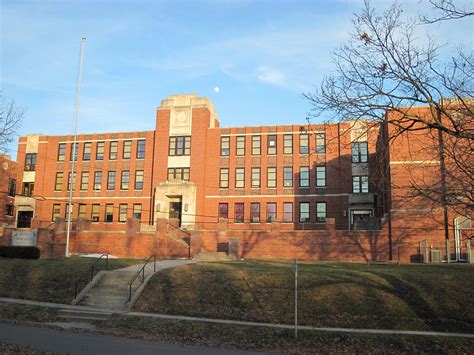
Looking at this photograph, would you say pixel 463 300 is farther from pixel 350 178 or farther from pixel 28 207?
pixel 28 207

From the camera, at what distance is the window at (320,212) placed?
4442 cm

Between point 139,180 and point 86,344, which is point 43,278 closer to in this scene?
point 86,344

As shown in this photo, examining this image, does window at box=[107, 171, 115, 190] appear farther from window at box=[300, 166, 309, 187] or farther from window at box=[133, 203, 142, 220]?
window at box=[300, 166, 309, 187]

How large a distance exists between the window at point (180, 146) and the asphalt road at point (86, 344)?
35134 mm

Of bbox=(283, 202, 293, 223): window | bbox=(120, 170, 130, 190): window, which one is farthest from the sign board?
bbox=(283, 202, 293, 223): window

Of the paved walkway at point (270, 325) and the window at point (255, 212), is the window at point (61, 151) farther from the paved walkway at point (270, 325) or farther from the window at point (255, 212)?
the paved walkway at point (270, 325)

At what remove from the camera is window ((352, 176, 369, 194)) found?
44.1 meters

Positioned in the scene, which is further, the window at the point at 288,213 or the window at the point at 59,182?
the window at the point at 59,182

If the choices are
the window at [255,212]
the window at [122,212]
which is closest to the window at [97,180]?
the window at [122,212]

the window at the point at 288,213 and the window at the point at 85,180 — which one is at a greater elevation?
the window at the point at 85,180

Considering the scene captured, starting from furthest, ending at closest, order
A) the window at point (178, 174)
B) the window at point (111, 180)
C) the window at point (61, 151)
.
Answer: the window at point (61, 151), the window at point (111, 180), the window at point (178, 174)

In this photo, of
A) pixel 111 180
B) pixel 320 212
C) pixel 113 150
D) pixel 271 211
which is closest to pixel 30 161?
pixel 113 150

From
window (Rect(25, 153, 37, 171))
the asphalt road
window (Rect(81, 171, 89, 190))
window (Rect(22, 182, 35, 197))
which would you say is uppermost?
window (Rect(25, 153, 37, 171))

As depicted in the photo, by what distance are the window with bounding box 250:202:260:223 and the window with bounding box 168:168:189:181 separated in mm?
7457
